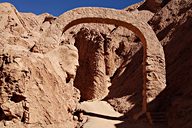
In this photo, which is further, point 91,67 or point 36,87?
point 91,67

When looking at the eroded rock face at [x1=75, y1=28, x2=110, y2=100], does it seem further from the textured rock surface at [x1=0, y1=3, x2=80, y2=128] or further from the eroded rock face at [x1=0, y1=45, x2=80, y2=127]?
the eroded rock face at [x1=0, y1=45, x2=80, y2=127]

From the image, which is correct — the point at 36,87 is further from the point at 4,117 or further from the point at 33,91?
the point at 4,117

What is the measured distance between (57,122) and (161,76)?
515 centimetres

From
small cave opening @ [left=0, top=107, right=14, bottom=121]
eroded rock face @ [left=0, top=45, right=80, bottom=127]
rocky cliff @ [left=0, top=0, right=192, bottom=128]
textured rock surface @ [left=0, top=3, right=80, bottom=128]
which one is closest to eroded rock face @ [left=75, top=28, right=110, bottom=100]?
rocky cliff @ [left=0, top=0, right=192, bottom=128]

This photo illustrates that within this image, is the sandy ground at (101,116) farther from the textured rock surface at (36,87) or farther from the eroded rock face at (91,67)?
the eroded rock face at (91,67)

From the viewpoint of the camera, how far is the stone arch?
12164 millimetres

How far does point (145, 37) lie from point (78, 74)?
8.90m

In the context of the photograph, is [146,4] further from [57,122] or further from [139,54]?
[57,122]

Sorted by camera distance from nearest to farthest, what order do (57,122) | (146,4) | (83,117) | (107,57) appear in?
(57,122), (83,117), (107,57), (146,4)

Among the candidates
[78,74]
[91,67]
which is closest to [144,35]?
[91,67]

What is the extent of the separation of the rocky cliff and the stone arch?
11cm

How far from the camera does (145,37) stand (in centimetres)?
1281

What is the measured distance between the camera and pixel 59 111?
30.3 ft

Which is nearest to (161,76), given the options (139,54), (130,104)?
(130,104)
